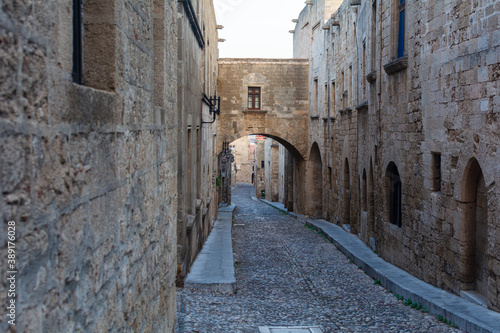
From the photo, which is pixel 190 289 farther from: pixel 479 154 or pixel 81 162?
pixel 81 162

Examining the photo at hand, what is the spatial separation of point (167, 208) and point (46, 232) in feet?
9.49

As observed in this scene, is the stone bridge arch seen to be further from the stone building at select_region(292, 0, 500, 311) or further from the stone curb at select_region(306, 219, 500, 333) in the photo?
the stone curb at select_region(306, 219, 500, 333)

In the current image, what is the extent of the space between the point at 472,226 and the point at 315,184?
16019 mm

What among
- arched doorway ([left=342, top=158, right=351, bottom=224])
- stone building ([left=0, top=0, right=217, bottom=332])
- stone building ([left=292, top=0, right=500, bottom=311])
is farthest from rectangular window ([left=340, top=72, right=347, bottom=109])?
stone building ([left=0, top=0, right=217, bottom=332])

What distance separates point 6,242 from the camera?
1573 mm

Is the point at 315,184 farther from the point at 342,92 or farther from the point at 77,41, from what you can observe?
the point at 77,41

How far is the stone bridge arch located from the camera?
947 inches

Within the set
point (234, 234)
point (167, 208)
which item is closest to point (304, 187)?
point (234, 234)

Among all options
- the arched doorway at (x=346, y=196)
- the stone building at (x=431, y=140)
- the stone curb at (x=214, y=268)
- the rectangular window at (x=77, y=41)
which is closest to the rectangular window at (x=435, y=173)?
the stone building at (x=431, y=140)

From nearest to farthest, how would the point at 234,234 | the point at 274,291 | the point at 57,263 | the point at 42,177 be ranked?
the point at 42,177
the point at 57,263
the point at 274,291
the point at 234,234

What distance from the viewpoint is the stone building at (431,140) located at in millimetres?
7094

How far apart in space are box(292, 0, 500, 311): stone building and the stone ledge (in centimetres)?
2

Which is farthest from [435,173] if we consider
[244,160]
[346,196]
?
[244,160]

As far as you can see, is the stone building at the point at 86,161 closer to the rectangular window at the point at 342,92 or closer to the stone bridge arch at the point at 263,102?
the rectangular window at the point at 342,92
